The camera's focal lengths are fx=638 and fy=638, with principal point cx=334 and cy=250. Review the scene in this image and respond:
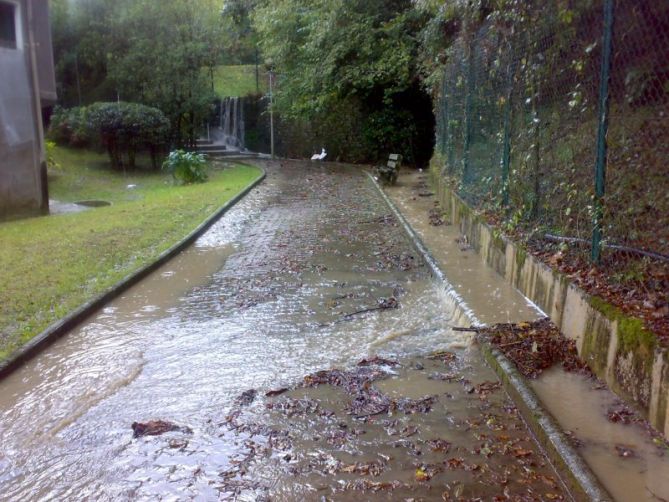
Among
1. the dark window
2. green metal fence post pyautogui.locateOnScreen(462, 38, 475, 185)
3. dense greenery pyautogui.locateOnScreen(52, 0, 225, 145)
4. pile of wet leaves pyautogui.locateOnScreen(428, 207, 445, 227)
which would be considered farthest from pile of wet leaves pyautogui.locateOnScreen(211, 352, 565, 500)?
dense greenery pyautogui.locateOnScreen(52, 0, 225, 145)

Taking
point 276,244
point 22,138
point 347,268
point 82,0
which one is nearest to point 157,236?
point 276,244

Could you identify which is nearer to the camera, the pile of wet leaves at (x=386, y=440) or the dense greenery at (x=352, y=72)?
the pile of wet leaves at (x=386, y=440)

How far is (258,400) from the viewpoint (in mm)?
4633

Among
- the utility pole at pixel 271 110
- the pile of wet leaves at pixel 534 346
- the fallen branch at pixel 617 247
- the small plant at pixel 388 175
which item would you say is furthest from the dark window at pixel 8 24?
the utility pole at pixel 271 110

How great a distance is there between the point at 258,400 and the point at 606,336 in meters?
2.48

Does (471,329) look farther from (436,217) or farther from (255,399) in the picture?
(436,217)

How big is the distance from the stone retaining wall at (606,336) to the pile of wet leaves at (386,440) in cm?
71

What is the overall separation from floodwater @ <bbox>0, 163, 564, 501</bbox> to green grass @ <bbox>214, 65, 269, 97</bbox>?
27568 mm

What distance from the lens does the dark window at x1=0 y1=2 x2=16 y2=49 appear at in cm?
1266

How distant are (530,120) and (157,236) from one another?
6214mm

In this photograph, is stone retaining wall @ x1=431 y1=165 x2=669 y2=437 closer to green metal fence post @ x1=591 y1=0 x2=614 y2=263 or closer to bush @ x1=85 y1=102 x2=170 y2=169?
green metal fence post @ x1=591 y1=0 x2=614 y2=263

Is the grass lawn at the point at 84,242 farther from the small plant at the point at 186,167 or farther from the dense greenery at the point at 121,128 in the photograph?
the dense greenery at the point at 121,128

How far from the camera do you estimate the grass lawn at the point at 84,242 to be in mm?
6719

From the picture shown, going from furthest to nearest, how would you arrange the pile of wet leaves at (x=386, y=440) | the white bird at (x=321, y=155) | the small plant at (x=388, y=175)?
the white bird at (x=321, y=155)
the small plant at (x=388, y=175)
the pile of wet leaves at (x=386, y=440)
